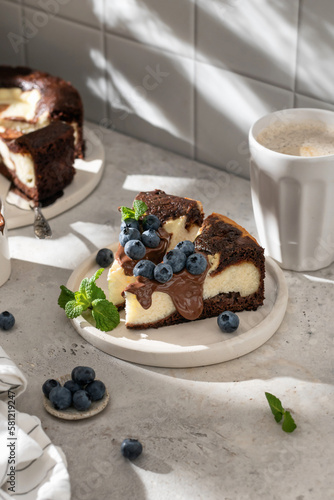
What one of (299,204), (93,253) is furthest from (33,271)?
(299,204)

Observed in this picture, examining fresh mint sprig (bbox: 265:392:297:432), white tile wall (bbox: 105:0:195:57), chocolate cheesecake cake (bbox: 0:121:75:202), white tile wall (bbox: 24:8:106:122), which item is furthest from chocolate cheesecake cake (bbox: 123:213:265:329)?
white tile wall (bbox: 24:8:106:122)

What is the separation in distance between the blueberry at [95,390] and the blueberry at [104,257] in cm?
45

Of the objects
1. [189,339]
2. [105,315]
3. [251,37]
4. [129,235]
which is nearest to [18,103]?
[251,37]

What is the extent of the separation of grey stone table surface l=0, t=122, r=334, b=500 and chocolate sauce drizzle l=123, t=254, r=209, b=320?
0.14m

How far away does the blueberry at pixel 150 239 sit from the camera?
1805mm

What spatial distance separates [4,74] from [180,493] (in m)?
1.65

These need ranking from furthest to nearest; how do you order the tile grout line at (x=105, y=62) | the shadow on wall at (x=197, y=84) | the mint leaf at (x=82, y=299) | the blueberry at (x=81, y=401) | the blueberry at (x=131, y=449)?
the tile grout line at (x=105, y=62) → the shadow on wall at (x=197, y=84) → the mint leaf at (x=82, y=299) → the blueberry at (x=81, y=401) → the blueberry at (x=131, y=449)

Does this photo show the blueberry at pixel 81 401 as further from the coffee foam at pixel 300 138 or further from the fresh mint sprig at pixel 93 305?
the coffee foam at pixel 300 138

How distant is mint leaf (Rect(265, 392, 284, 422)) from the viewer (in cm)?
154

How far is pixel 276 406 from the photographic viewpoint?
60.9 inches

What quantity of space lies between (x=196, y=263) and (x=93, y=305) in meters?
0.27

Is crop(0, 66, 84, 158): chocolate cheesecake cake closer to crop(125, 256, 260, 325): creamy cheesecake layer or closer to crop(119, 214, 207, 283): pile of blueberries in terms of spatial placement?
crop(119, 214, 207, 283): pile of blueberries

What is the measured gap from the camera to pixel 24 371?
5.58 ft

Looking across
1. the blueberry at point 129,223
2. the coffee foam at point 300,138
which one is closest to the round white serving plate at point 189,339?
the blueberry at point 129,223
